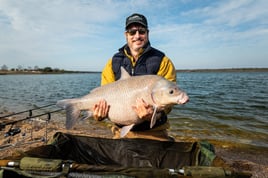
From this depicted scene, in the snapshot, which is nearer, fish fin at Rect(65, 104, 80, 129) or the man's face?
fish fin at Rect(65, 104, 80, 129)

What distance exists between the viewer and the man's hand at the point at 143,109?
2.97 metres

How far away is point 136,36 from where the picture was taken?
3.64 meters

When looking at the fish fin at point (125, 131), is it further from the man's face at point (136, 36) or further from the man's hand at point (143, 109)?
the man's face at point (136, 36)

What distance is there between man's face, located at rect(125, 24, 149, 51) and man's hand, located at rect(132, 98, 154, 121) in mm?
1080

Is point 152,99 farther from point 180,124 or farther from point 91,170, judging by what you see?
point 180,124

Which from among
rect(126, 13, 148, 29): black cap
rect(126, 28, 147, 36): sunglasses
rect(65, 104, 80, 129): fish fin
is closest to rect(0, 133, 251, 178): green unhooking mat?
rect(65, 104, 80, 129): fish fin

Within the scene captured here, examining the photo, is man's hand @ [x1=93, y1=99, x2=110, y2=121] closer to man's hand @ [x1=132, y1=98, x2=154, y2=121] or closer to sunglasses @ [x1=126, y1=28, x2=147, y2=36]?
man's hand @ [x1=132, y1=98, x2=154, y2=121]

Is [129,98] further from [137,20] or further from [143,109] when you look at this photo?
[137,20]

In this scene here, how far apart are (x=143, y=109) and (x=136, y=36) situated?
→ 1.31 meters

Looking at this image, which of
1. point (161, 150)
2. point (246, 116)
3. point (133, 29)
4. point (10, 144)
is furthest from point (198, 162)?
point (246, 116)

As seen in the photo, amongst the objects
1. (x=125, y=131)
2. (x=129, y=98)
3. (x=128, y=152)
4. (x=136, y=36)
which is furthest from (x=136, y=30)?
(x=128, y=152)

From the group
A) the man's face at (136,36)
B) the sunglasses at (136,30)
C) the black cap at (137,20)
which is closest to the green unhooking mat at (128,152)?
the man's face at (136,36)

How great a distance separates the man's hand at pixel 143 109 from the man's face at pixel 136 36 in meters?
1.08

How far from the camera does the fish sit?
2.91 meters
